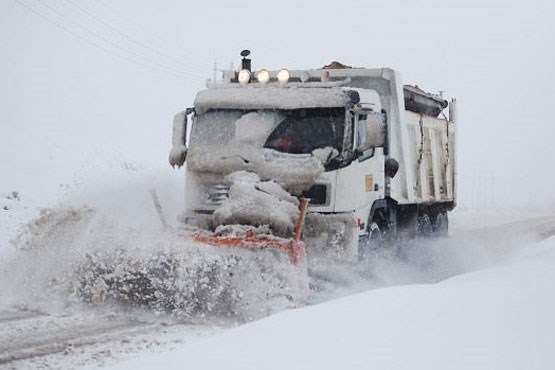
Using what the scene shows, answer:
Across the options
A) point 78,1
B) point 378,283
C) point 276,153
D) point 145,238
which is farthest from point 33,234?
point 78,1

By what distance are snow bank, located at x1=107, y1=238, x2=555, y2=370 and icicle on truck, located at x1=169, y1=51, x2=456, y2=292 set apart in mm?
2050

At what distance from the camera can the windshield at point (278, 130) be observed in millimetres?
8727

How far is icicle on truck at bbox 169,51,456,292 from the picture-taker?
8227 mm

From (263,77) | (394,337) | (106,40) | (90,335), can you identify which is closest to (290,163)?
(263,77)

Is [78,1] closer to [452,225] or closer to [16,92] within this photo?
[16,92]

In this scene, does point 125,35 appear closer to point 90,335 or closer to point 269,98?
point 269,98

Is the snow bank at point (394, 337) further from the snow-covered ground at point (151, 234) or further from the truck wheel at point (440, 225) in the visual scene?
the truck wheel at point (440, 225)

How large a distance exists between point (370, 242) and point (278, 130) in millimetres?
1943

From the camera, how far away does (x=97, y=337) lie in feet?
19.9

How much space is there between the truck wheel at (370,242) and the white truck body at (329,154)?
1.6 inches

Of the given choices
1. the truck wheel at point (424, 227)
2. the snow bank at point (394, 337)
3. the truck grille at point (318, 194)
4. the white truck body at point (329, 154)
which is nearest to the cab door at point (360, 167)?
the white truck body at point (329, 154)

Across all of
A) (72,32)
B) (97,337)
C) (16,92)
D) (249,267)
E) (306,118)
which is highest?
(72,32)

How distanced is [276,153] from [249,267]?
2050 mm

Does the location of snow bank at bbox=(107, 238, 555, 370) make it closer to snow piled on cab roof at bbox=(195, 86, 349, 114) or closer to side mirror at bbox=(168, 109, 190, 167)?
snow piled on cab roof at bbox=(195, 86, 349, 114)
